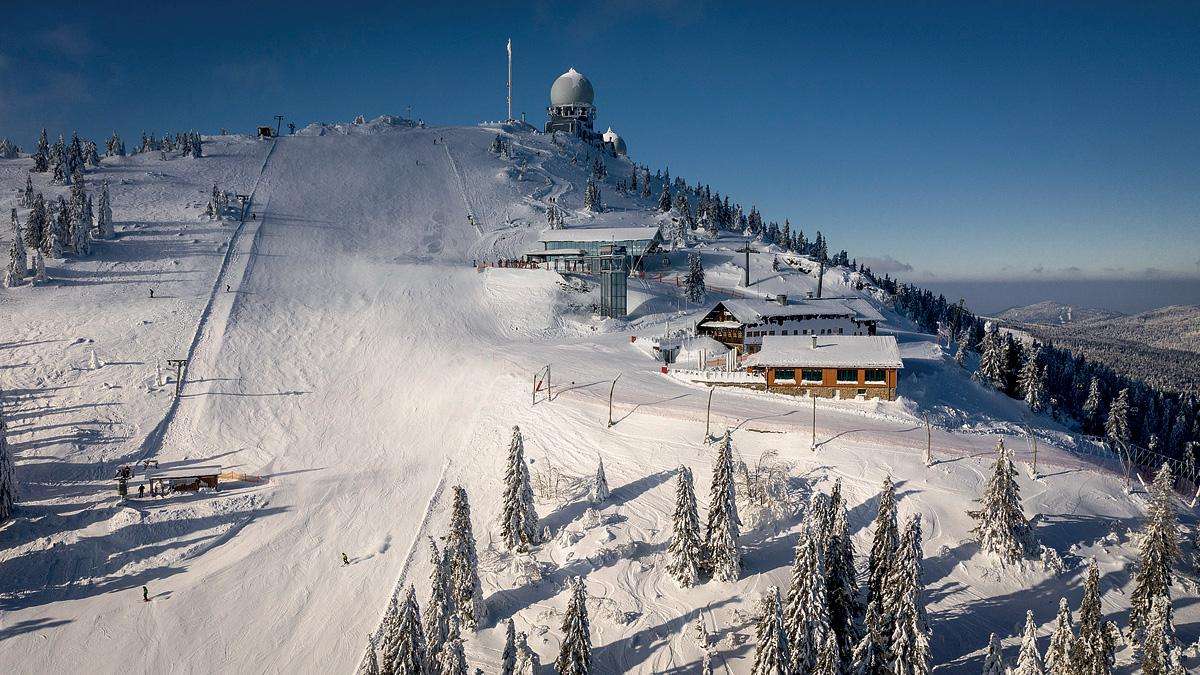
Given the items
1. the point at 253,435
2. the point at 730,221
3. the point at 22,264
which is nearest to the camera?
the point at 253,435

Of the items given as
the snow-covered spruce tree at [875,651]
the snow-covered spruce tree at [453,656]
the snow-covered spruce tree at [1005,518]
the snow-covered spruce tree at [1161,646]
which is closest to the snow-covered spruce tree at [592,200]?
the snow-covered spruce tree at [1005,518]

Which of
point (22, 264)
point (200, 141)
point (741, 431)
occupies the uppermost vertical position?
point (200, 141)

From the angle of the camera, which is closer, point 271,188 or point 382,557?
point 382,557

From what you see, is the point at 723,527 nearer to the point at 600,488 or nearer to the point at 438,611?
the point at 600,488

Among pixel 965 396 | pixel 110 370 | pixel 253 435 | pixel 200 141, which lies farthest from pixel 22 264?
pixel 965 396

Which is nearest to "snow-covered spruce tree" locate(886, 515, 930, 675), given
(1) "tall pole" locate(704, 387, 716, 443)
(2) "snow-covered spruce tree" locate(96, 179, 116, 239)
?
(1) "tall pole" locate(704, 387, 716, 443)

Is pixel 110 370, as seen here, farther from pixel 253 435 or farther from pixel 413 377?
pixel 413 377

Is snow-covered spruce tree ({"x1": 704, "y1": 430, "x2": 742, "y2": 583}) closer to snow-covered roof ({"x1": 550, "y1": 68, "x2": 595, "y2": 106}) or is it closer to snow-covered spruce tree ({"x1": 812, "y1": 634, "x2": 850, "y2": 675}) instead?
snow-covered spruce tree ({"x1": 812, "y1": 634, "x2": 850, "y2": 675})

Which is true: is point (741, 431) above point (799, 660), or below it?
above
